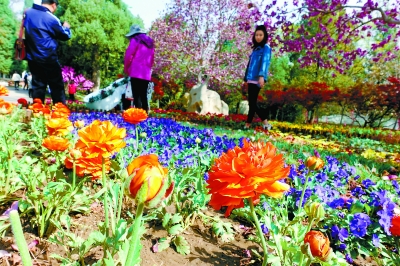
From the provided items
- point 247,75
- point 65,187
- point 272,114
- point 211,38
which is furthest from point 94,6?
point 65,187

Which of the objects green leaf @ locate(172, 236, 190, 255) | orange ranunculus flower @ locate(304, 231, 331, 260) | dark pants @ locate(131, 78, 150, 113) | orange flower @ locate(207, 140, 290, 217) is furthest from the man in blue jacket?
orange ranunculus flower @ locate(304, 231, 331, 260)

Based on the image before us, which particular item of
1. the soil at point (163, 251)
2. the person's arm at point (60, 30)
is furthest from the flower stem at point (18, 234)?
the person's arm at point (60, 30)

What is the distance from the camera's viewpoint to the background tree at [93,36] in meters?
20.7

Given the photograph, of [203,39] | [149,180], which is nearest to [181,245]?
[149,180]

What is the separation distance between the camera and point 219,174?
81 cm

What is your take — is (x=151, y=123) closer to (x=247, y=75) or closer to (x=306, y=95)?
(x=247, y=75)

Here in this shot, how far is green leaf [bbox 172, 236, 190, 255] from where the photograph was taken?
4.46ft

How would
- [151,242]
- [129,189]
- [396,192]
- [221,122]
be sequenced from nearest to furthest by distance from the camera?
[129,189], [151,242], [396,192], [221,122]

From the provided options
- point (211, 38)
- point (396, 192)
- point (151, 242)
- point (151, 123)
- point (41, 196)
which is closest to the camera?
point (41, 196)

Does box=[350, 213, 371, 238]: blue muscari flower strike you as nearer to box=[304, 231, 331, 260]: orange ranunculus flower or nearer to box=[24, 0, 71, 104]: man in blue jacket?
box=[304, 231, 331, 260]: orange ranunculus flower

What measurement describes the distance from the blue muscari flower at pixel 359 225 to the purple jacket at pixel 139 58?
14.5 ft

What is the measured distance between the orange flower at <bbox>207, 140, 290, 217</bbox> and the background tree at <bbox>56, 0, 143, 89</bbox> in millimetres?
22494

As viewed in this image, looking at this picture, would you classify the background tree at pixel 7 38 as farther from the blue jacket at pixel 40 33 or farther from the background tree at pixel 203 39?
Result: the blue jacket at pixel 40 33

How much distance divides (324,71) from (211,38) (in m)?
8.49
